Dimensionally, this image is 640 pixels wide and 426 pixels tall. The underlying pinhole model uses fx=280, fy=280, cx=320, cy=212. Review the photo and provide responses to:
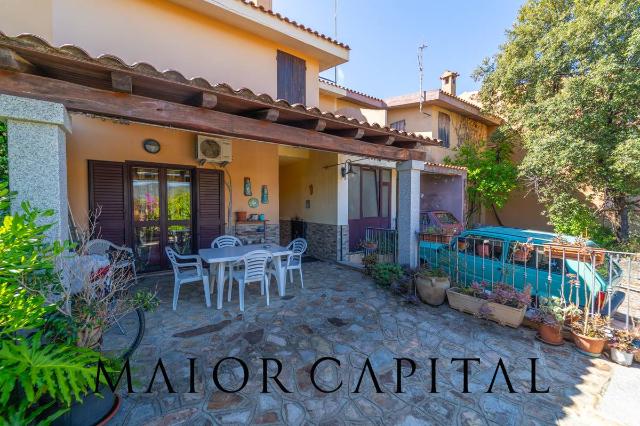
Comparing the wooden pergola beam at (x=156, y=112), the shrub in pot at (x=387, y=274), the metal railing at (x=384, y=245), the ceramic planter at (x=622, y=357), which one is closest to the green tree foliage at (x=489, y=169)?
the metal railing at (x=384, y=245)

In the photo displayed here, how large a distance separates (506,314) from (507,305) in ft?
0.46

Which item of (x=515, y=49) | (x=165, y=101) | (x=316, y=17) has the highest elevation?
(x=316, y=17)

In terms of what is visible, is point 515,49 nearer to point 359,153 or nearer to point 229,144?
point 359,153

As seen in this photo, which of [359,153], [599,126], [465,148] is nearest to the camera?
[359,153]

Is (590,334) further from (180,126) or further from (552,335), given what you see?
(180,126)

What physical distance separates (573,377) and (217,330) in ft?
14.8

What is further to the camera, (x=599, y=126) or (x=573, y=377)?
(x=599, y=126)

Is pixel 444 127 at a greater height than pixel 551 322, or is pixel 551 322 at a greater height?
pixel 444 127

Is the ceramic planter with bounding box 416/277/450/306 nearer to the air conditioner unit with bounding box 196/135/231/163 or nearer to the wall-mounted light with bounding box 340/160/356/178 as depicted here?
the wall-mounted light with bounding box 340/160/356/178

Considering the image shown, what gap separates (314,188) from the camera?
9.66 m

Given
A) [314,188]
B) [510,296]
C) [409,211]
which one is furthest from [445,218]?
[510,296]

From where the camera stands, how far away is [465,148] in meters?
12.7

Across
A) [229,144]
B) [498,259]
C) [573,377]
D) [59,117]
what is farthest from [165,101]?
[498,259]

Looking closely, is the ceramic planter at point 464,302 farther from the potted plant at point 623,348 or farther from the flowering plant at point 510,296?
the potted plant at point 623,348
